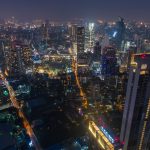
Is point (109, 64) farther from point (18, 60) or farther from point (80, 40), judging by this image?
point (18, 60)

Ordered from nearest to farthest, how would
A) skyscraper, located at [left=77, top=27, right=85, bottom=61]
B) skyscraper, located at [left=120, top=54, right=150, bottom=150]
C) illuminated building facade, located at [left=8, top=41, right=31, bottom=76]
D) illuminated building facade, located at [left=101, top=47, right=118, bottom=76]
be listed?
skyscraper, located at [left=120, top=54, right=150, bottom=150]
illuminated building facade, located at [left=101, top=47, right=118, bottom=76]
illuminated building facade, located at [left=8, top=41, right=31, bottom=76]
skyscraper, located at [left=77, top=27, right=85, bottom=61]

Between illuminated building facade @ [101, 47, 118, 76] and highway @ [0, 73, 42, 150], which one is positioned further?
illuminated building facade @ [101, 47, 118, 76]

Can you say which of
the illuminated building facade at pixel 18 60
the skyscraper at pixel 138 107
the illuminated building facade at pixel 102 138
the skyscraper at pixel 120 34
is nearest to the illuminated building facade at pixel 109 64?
the skyscraper at pixel 120 34

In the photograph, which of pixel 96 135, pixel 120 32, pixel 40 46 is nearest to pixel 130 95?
pixel 96 135

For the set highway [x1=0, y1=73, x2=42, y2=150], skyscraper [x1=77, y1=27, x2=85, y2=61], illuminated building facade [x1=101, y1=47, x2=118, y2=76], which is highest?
skyscraper [x1=77, y1=27, x2=85, y2=61]

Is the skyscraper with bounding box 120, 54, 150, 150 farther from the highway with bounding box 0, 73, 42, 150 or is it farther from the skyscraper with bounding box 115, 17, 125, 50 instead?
the skyscraper with bounding box 115, 17, 125, 50

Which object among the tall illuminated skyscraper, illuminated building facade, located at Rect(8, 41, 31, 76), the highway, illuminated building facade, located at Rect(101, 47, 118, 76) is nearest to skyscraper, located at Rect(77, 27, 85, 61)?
the tall illuminated skyscraper

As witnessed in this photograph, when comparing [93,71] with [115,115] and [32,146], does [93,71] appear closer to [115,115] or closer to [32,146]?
[115,115]

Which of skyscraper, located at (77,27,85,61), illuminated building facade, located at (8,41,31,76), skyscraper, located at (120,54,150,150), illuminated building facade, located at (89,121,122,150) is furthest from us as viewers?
skyscraper, located at (77,27,85,61)
